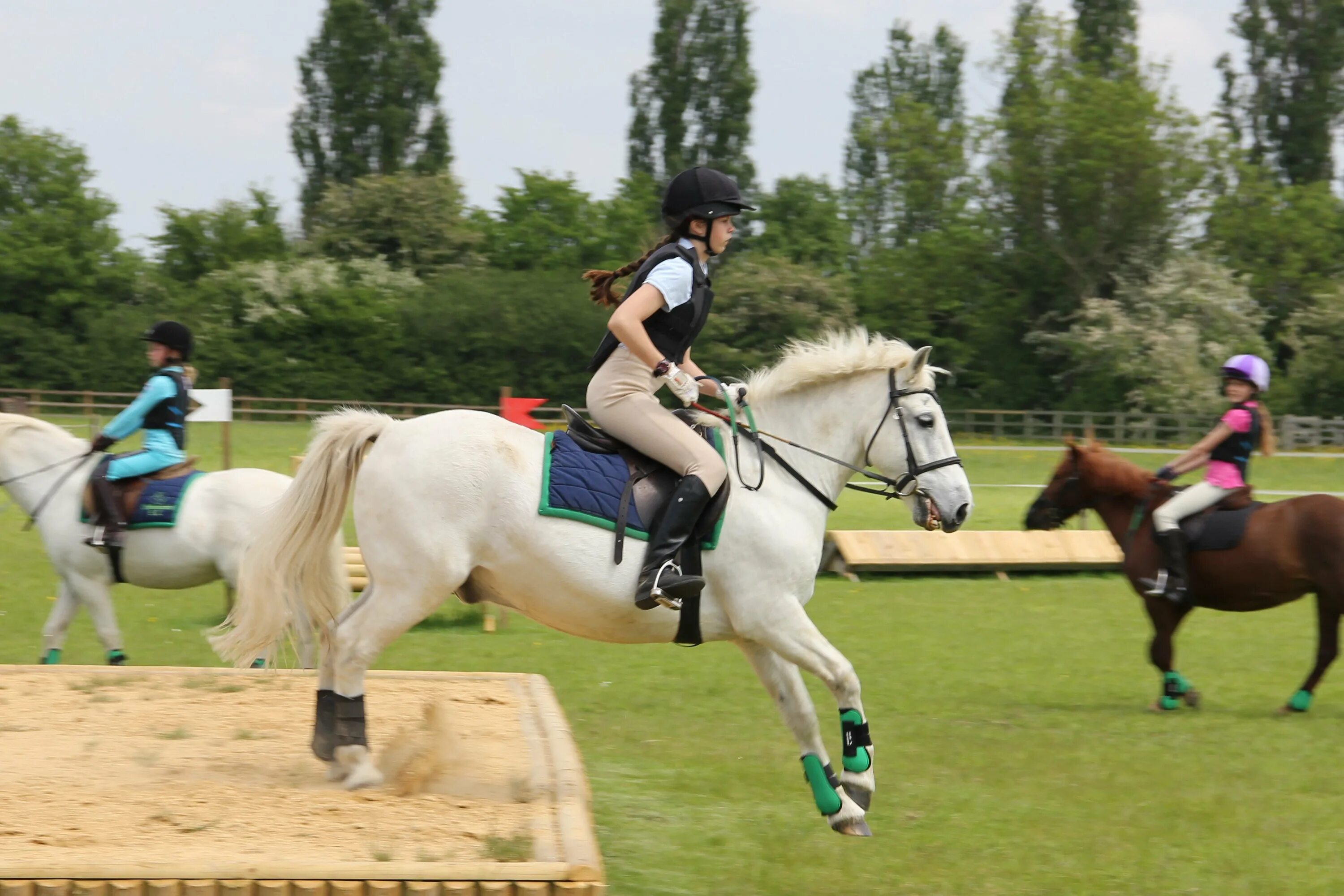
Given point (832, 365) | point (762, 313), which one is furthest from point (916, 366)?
point (762, 313)

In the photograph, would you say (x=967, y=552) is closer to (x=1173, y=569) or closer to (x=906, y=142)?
(x=1173, y=569)

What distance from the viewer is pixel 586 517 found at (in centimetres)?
537

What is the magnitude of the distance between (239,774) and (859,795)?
2552mm

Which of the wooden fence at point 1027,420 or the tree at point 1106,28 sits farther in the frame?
the tree at point 1106,28

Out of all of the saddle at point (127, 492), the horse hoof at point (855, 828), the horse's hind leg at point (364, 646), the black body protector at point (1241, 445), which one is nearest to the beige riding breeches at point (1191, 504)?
the black body protector at point (1241, 445)

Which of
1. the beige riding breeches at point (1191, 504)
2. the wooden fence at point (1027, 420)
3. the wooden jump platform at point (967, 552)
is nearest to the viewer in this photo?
the beige riding breeches at point (1191, 504)

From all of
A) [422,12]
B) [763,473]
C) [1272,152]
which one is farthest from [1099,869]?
[1272,152]

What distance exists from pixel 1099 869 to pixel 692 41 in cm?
4529

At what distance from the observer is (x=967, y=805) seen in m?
6.29

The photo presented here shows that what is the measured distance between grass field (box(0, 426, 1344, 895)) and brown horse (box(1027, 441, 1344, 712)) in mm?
331

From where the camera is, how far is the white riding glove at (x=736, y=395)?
19.1 feet

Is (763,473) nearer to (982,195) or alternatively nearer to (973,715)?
(973,715)

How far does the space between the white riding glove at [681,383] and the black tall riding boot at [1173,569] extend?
4892mm

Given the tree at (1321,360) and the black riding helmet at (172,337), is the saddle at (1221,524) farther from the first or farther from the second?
the tree at (1321,360)
